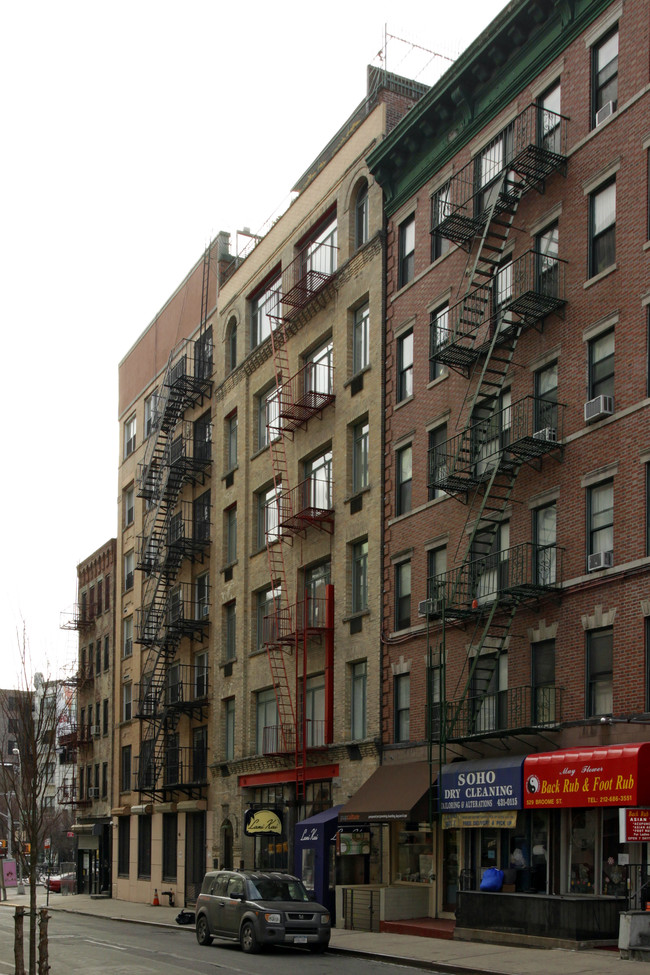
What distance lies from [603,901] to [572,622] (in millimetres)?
5808

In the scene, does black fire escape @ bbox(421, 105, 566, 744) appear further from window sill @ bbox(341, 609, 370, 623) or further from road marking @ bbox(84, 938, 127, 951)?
road marking @ bbox(84, 938, 127, 951)

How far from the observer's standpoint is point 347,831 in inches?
1320

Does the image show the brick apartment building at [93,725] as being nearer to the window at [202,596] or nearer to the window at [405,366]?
the window at [202,596]

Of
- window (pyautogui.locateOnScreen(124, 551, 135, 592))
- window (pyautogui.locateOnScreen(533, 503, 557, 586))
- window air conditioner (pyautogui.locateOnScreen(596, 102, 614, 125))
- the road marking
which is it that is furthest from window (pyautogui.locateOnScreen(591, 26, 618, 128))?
window (pyautogui.locateOnScreen(124, 551, 135, 592))

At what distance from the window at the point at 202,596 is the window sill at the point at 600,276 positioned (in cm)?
2625

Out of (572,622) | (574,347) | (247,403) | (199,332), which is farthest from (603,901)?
(199,332)

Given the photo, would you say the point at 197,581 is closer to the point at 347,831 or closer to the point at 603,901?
the point at 347,831

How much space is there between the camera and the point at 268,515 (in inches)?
1697

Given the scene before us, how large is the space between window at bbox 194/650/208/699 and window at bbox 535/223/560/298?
25608 millimetres

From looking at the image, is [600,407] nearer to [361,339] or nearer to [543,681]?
[543,681]

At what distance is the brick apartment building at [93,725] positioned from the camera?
61.7 m

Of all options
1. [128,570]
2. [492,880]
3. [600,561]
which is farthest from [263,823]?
[128,570]

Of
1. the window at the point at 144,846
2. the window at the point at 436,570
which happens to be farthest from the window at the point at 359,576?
the window at the point at 144,846

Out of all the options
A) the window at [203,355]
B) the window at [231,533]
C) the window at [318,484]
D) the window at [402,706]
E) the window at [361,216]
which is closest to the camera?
the window at [402,706]
